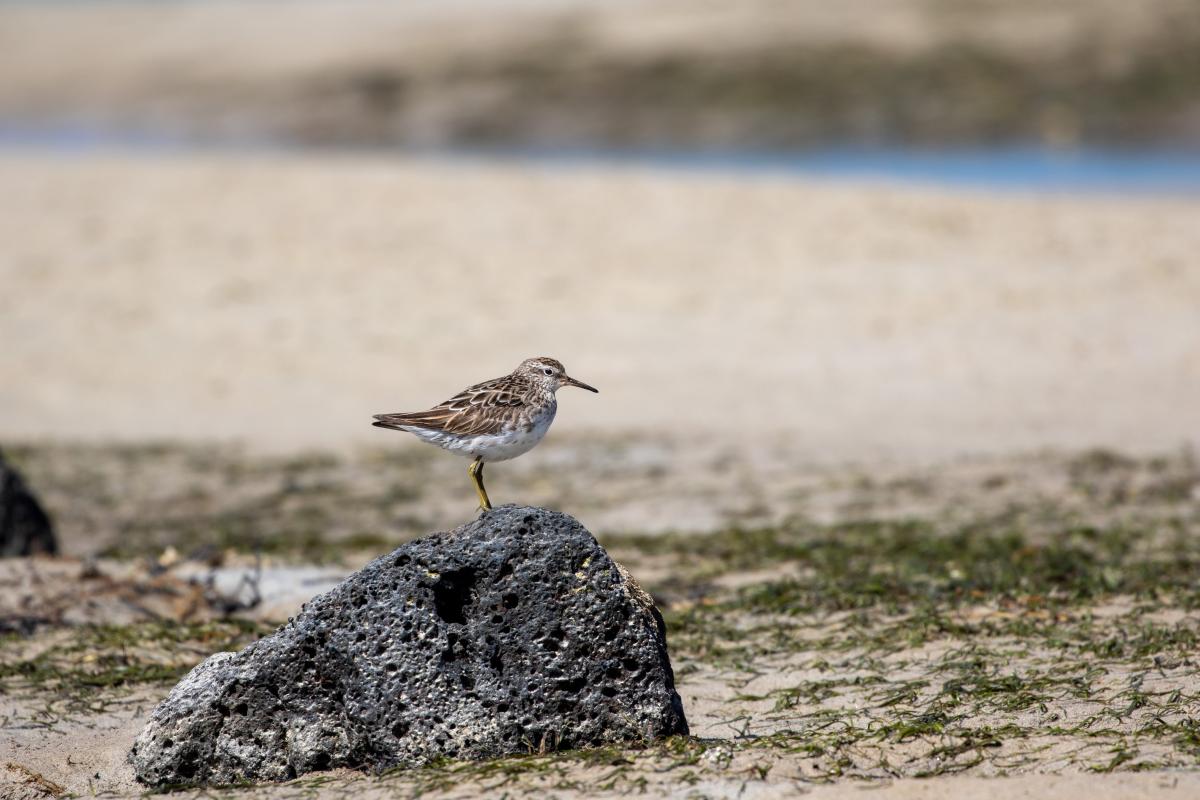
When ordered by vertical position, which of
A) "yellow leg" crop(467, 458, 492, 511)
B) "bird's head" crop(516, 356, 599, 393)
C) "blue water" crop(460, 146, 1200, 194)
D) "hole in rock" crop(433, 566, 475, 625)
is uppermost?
"blue water" crop(460, 146, 1200, 194)

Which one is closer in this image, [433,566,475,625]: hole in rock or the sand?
[433,566,475,625]: hole in rock

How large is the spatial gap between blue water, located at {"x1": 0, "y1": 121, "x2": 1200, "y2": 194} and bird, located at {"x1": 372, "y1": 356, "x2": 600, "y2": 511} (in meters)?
14.3

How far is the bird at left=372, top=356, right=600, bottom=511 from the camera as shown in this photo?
5617 millimetres

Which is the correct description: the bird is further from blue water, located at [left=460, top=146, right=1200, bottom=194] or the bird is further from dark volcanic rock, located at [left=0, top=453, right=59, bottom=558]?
blue water, located at [left=460, top=146, right=1200, bottom=194]

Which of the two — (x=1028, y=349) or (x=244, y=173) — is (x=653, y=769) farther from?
(x=244, y=173)

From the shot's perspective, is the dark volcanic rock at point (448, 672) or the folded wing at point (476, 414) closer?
the dark volcanic rock at point (448, 672)

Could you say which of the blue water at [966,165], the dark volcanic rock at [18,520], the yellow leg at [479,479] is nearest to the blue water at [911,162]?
the blue water at [966,165]

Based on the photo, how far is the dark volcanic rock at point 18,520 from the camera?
8.13 m

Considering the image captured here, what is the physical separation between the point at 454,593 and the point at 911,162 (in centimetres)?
1904

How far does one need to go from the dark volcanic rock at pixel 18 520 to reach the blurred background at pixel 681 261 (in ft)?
12.5

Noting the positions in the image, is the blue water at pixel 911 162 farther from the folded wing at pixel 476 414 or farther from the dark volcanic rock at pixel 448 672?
the dark volcanic rock at pixel 448 672

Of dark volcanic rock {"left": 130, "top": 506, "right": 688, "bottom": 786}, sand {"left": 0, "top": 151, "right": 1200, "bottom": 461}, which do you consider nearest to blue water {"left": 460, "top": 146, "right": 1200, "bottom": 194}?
sand {"left": 0, "top": 151, "right": 1200, "bottom": 461}

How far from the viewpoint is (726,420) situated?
12.1 metres

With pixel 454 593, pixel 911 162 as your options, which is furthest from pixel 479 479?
pixel 911 162
